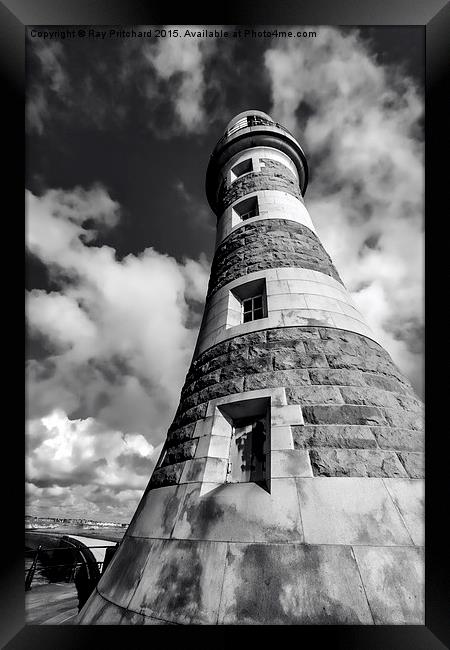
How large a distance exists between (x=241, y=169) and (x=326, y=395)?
7.94 m

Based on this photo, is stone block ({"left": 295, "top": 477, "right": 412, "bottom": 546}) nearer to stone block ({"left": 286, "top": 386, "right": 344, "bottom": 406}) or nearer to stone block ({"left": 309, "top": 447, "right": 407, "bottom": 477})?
stone block ({"left": 309, "top": 447, "right": 407, "bottom": 477})

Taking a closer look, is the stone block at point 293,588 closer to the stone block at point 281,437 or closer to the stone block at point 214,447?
the stone block at point 281,437

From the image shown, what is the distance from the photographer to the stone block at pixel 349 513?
2.78 meters

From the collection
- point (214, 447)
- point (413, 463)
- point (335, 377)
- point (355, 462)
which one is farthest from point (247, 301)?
point (413, 463)

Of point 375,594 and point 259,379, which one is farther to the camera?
point 259,379

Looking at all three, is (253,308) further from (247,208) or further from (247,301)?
(247,208)

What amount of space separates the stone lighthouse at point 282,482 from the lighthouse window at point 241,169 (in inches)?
183

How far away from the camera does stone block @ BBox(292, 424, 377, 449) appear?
344cm

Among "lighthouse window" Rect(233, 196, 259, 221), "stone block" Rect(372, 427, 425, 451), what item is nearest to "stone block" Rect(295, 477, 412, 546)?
"stone block" Rect(372, 427, 425, 451)
